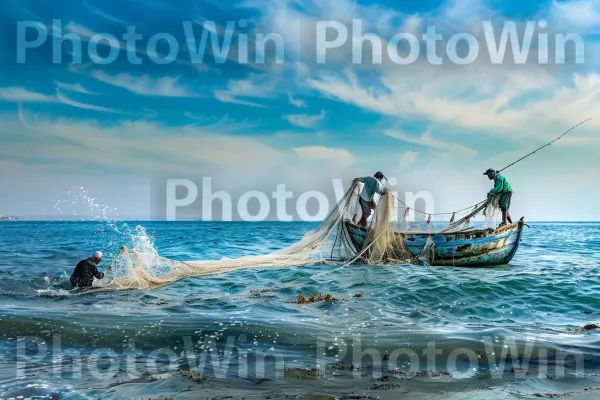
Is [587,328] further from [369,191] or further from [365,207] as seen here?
[365,207]

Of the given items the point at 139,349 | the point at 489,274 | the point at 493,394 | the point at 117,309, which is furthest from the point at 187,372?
the point at 489,274

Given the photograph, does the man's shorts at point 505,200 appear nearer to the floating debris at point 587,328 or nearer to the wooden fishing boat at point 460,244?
the wooden fishing boat at point 460,244

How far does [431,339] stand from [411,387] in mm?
2020

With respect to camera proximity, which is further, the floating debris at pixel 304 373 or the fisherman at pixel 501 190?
the fisherman at pixel 501 190

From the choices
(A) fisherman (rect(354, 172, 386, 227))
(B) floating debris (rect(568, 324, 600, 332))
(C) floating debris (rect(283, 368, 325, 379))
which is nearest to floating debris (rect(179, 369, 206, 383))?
(C) floating debris (rect(283, 368, 325, 379))

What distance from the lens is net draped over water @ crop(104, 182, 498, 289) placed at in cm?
1282

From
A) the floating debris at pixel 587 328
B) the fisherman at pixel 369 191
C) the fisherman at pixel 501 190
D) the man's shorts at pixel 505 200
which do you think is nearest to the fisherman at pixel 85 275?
the fisherman at pixel 369 191

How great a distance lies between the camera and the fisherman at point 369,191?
1627 cm

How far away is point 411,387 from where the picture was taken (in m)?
5.76

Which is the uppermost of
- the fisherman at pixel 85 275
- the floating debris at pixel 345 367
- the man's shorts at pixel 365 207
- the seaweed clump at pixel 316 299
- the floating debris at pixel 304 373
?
the man's shorts at pixel 365 207

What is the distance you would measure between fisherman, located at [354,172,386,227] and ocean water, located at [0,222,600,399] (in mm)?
→ 3900

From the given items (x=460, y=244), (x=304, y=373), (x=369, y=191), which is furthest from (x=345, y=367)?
(x=460, y=244)

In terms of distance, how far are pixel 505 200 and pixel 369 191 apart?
484 centimetres

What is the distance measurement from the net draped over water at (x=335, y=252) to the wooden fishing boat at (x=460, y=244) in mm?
152
